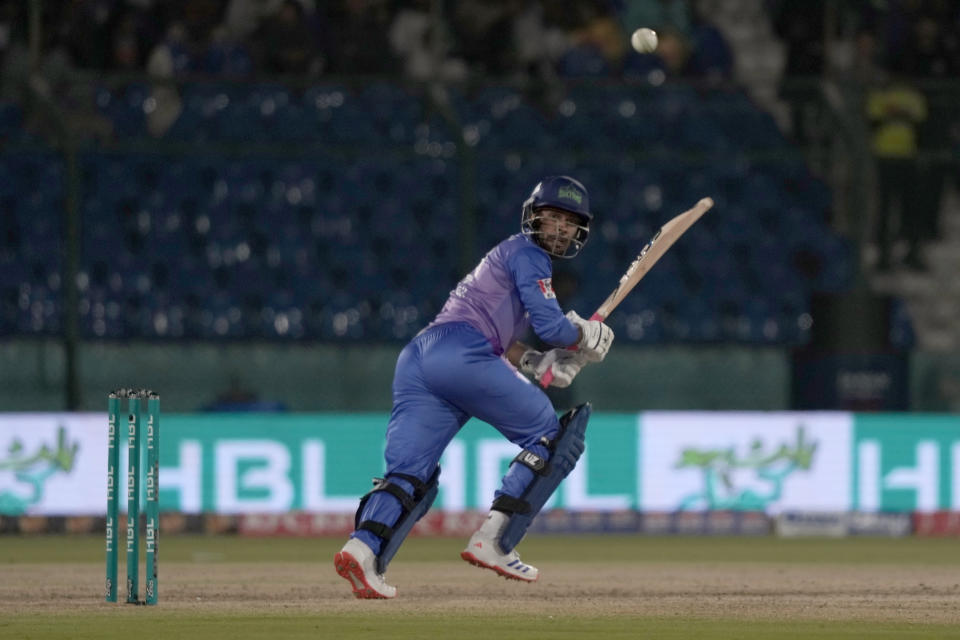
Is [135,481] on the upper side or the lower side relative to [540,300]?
lower

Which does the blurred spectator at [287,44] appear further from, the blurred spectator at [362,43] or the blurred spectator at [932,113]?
the blurred spectator at [932,113]

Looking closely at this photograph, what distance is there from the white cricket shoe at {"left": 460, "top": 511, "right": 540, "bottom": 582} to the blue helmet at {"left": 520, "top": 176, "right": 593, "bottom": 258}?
1320mm

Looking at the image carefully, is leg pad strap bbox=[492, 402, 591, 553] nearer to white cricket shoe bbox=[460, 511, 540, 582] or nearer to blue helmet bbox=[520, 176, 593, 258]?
white cricket shoe bbox=[460, 511, 540, 582]

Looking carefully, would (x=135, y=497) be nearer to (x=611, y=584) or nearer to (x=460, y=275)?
(x=611, y=584)

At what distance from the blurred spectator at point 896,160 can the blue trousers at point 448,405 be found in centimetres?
888

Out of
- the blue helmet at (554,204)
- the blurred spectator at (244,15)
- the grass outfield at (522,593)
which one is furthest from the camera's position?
the blurred spectator at (244,15)

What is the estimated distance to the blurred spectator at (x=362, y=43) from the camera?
16266 mm

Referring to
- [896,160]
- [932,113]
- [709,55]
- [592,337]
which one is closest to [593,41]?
[709,55]

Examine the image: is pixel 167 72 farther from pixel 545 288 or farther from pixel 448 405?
pixel 545 288

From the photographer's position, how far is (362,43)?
16281 millimetres

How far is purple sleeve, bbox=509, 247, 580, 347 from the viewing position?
7945mm

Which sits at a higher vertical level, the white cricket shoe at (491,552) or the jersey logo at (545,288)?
the jersey logo at (545,288)

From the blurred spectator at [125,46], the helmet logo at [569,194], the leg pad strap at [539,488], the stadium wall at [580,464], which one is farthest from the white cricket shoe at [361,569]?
the blurred spectator at [125,46]

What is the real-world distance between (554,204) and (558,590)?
2.24 m
